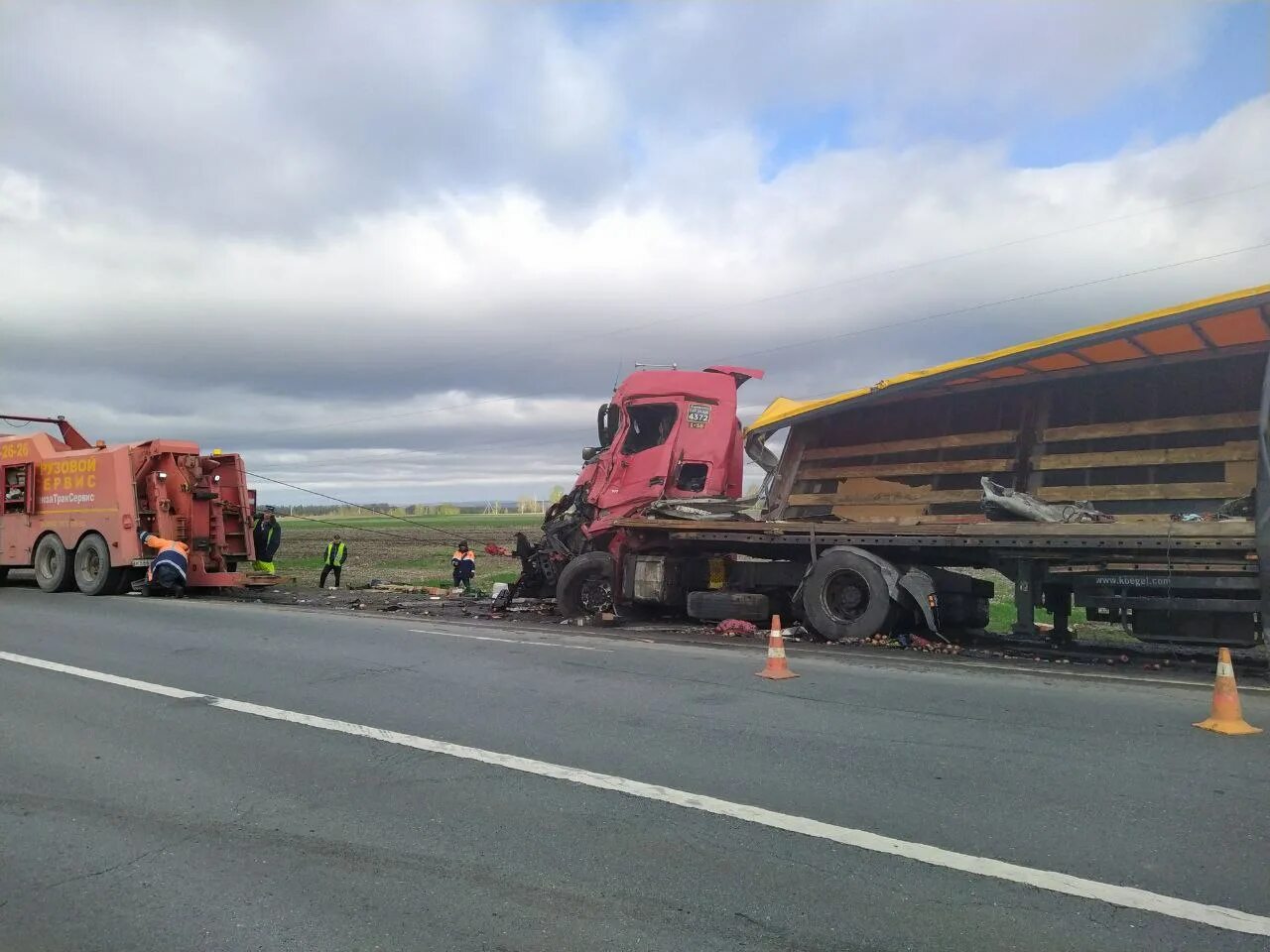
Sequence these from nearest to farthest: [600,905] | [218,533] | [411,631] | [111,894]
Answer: [600,905], [111,894], [411,631], [218,533]

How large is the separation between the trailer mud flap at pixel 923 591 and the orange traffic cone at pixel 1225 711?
408 centimetres

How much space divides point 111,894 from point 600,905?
1.93 meters

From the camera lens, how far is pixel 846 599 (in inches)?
418

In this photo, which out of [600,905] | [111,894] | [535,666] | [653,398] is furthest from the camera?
[653,398]

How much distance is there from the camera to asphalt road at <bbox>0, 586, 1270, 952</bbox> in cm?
337

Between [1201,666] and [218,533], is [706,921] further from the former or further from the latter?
[218,533]

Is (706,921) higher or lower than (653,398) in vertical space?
lower

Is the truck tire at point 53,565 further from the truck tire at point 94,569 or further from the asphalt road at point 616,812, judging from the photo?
the asphalt road at point 616,812

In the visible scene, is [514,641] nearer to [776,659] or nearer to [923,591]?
[776,659]

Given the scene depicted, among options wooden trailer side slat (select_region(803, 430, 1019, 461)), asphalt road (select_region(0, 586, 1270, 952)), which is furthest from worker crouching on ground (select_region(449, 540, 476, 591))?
asphalt road (select_region(0, 586, 1270, 952))

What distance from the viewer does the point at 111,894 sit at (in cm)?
370

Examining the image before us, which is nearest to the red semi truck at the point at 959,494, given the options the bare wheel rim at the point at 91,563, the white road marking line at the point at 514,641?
the white road marking line at the point at 514,641

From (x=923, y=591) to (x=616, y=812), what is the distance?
6.47m

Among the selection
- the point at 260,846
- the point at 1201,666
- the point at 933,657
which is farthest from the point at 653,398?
the point at 260,846
